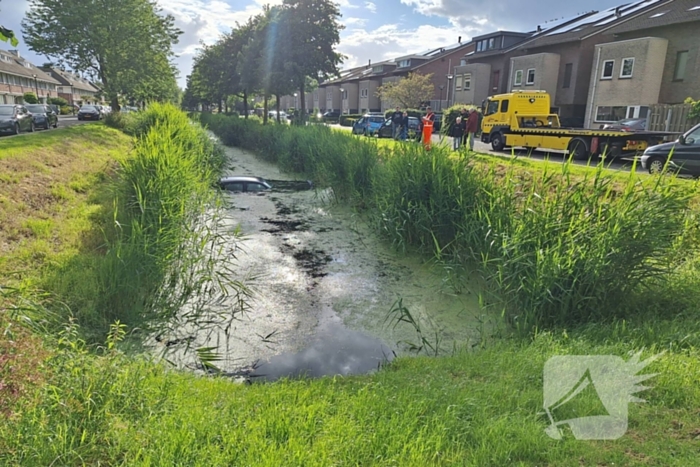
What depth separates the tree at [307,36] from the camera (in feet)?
73.2

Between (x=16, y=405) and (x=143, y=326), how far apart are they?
96.5 inches

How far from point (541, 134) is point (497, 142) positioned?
2.47 meters

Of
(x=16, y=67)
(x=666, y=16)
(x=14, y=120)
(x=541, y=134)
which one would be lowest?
(x=14, y=120)

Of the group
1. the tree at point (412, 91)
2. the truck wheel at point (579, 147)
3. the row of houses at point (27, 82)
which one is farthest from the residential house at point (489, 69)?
the row of houses at point (27, 82)

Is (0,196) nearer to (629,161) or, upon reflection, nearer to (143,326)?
(143,326)

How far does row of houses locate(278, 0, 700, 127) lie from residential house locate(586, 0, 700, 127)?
46mm

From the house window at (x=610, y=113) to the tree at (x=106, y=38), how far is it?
2764 centimetres

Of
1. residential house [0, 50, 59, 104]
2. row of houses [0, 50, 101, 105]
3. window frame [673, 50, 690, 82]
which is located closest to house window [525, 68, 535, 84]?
window frame [673, 50, 690, 82]

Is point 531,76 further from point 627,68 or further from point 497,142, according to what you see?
point 497,142

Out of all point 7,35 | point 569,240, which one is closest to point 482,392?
point 569,240

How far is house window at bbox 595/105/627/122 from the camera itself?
89.7ft

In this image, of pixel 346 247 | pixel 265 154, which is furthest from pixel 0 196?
pixel 265 154

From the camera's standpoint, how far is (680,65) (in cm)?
2514

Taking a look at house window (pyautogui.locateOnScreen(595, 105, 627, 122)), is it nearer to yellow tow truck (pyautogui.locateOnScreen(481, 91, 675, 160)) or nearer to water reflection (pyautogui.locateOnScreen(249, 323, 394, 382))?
yellow tow truck (pyautogui.locateOnScreen(481, 91, 675, 160))
